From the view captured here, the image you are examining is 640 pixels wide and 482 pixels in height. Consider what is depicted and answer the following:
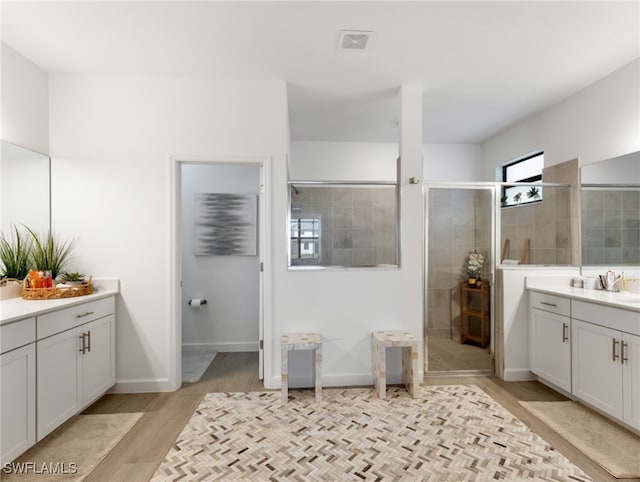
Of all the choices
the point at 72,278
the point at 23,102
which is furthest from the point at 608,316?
the point at 23,102

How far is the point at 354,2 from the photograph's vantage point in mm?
1935

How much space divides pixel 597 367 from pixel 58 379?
3.62 meters

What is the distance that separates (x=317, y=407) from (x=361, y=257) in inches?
50.0

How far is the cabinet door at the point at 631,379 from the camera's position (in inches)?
80.3

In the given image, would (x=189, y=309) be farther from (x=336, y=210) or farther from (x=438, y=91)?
(x=438, y=91)

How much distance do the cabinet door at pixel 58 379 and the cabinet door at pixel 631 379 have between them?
359 cm

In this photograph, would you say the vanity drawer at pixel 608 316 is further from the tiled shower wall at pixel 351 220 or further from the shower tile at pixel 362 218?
the shower tile at pixel 362 218

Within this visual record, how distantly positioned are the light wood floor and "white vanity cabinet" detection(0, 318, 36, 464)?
0.45 metres

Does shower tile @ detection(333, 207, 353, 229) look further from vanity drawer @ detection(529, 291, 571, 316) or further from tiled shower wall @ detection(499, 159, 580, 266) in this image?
vanity drawer @ detection(529, 291, 571, 316)

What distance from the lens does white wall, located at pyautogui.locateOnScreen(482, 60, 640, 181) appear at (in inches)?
104

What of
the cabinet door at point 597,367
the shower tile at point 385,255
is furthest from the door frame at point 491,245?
the cabinet door at point 597,367

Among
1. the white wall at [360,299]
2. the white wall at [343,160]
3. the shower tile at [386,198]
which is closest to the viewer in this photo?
the white wall at [360,299]

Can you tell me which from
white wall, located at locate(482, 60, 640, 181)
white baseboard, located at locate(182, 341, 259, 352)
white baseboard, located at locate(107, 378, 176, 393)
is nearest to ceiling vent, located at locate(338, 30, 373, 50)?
white wall, located at locate(482, 60, 640, 181)

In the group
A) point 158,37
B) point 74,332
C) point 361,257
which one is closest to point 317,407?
point 361,257
